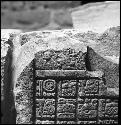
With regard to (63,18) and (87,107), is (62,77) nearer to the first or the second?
(87,107)

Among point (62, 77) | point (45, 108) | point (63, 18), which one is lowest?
point (45, 108)

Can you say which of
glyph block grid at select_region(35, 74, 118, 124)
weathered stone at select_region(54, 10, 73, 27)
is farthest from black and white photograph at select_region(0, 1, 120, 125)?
weathered stone at select_region(54, 10, 73, 27)

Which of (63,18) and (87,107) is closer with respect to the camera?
(87,107)

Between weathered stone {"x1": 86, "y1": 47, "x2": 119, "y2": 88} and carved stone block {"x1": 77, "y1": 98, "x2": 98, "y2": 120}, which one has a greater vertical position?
weathered stone {"x1": 86, "y1": 47, "x2": 119, "y2": 88}

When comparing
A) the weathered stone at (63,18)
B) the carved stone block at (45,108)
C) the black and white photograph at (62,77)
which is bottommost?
the carved stone block at (45,108)

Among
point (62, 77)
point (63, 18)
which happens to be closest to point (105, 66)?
point (62, 77)

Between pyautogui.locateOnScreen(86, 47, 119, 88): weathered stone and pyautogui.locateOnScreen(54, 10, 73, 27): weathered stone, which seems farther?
pyautogui.locateOnScreen(54, 10, 73, 27): weathered stone

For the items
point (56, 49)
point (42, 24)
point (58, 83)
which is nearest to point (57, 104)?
point (58, 83)

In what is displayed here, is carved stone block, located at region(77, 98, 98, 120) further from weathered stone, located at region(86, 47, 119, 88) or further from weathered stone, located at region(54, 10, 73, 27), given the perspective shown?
weathered stone, located at region(54, 10, 73, 27)

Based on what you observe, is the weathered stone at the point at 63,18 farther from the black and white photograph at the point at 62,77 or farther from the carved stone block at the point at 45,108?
the carved stone block at the point at 45,108

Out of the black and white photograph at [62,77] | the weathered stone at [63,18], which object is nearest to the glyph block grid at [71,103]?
the black and white photograph at [62,77]

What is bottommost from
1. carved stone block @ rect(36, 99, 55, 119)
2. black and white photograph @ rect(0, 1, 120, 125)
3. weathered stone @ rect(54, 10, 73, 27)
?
carved stone block @ rect(36, 99, 55, 119)

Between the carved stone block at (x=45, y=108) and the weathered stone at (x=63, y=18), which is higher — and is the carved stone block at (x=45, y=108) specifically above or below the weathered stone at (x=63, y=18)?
below

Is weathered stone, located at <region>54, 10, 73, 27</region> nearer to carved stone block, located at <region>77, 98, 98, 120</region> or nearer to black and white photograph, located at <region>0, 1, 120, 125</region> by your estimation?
black and white photograph, located at <region>0, 1, 120, 125</region>
